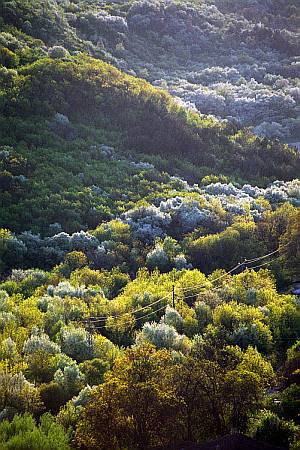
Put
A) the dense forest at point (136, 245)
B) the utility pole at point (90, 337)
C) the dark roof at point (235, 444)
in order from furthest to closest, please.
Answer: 1. the utility pole at point (90, 337)
2. the dense forest at point (136, 245)
3. the dark roof at point (235, 444)

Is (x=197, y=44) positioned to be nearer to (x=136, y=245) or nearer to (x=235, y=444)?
(x=136, y=245)

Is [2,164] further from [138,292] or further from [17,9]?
[17,9]

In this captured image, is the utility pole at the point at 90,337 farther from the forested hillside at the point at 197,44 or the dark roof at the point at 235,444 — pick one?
the forested hillside at the point at 197,44

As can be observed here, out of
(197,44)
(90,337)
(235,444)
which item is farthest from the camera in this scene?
(197,44)

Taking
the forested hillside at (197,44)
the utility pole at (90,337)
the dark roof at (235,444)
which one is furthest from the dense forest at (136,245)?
the dark roof at (235,444)

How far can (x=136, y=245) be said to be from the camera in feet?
161

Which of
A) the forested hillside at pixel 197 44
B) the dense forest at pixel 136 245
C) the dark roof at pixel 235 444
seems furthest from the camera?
the forested hillside at pixel 197 44

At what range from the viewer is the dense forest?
77.3 feet

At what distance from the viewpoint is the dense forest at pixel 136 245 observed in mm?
23547

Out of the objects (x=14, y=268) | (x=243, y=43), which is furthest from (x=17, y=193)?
(x=243, y=43)

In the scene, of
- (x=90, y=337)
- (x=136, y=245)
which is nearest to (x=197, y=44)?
(x=136, y=245)

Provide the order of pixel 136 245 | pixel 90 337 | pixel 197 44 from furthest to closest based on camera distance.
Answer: pixel 197 44
pixel 136 245
pixel 90 337

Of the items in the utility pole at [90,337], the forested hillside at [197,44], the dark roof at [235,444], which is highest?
the forested hillside at [197,44]

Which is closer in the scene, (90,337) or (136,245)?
(90,337)
